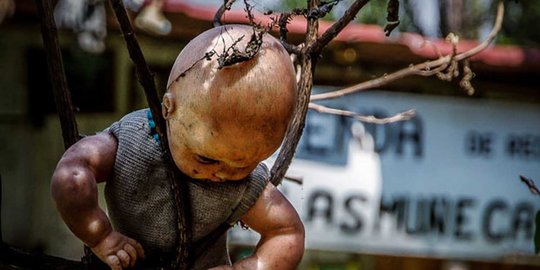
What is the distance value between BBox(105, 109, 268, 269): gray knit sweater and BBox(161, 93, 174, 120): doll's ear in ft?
0.29

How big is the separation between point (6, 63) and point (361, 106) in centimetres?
182

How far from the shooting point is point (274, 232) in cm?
116

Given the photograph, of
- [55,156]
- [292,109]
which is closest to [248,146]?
[292,109]

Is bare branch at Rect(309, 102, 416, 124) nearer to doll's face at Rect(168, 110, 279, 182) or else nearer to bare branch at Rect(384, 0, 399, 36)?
bare branch at Rect(384, 0, 399, 36)

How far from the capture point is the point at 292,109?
3.40 ft

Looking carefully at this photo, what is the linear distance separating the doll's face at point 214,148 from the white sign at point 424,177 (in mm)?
3788

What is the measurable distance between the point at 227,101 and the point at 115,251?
0.75 feet

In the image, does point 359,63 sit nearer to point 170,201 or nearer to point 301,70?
point 301,70

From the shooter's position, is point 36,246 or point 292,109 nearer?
point 292,109

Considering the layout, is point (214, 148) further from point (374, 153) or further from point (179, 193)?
point (374, 153)

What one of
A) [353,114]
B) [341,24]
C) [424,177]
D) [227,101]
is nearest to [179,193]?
[227,101]

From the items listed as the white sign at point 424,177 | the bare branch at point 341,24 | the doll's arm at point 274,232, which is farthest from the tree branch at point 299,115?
the white sign at point 424,177

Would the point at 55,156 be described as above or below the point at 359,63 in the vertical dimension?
below

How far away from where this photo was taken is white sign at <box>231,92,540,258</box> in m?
4.98
